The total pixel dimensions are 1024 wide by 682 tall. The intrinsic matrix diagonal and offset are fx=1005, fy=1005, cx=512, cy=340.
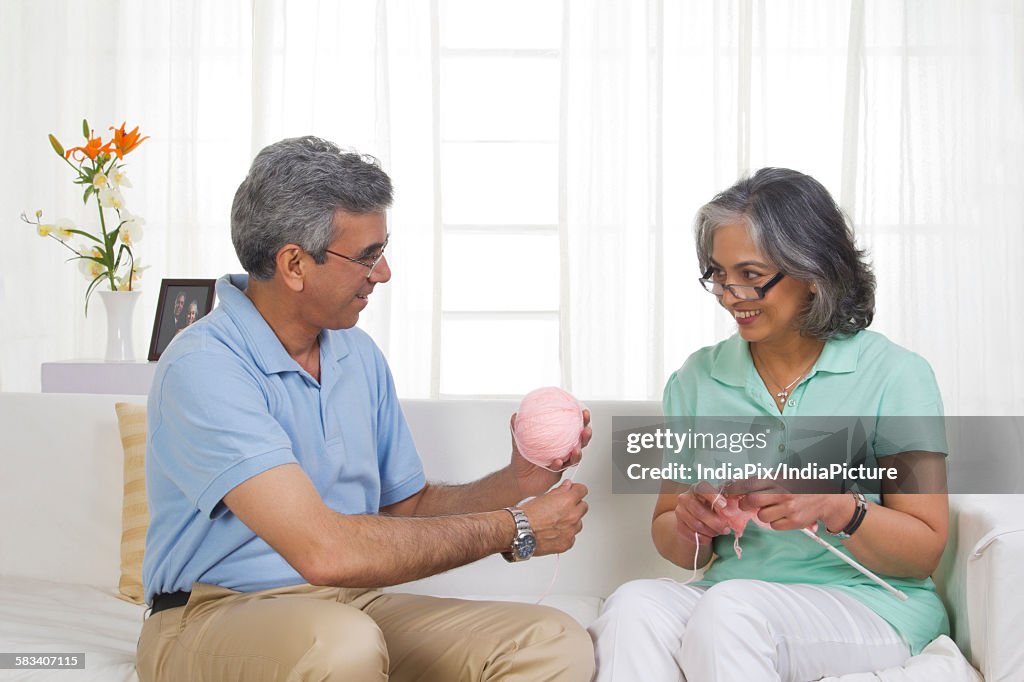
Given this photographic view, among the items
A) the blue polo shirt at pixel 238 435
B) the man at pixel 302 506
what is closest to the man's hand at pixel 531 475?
the man at pixel 302 506

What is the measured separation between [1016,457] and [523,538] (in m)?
1.12

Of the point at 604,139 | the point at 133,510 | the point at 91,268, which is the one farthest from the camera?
the point at 604,139

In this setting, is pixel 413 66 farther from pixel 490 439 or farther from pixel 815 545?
pixel 815 545

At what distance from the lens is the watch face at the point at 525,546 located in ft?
5.30

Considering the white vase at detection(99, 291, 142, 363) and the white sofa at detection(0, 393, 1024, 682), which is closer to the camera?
the white sofa at detection(0, 393, 1024, 682)

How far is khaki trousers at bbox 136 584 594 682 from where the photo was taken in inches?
56.1


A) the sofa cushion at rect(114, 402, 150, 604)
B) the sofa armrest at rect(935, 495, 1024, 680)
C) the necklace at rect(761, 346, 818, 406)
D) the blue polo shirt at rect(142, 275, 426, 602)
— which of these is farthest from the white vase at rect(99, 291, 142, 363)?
the sofa armrest at rect(935, 495, 1024, 680)

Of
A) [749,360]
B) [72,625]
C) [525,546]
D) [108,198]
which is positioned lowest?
[72,625]

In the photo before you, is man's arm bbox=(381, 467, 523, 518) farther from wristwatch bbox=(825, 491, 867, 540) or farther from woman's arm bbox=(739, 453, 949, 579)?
wristwatch bbox=(825, 491, 867, 540)

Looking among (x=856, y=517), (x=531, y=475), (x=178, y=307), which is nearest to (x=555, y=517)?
(x=531, y=475)

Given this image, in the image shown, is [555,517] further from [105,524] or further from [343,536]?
[105,524]

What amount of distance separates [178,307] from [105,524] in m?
0.77

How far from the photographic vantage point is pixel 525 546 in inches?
63.7

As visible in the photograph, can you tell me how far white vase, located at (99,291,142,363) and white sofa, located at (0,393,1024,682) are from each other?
0.45 m
